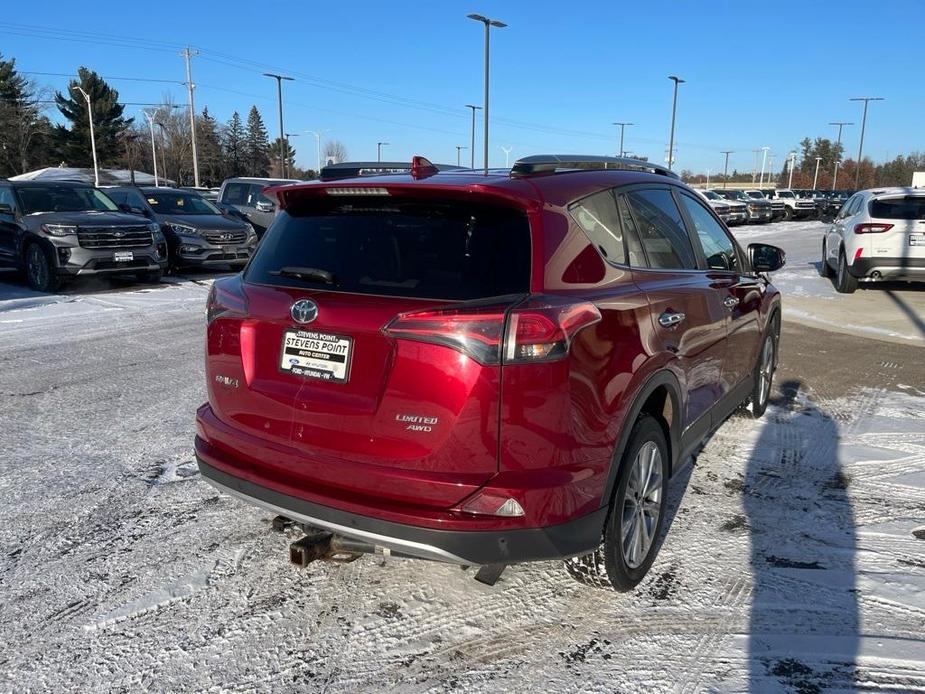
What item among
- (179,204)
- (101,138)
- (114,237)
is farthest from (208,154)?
(114,237)

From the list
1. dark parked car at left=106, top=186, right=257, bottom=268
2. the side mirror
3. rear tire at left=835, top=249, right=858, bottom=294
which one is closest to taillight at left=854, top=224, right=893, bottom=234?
rear tire at left=835, top=249, right=858, bottom=294

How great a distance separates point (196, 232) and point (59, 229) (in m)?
2.90

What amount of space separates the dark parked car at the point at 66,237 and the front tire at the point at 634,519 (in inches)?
410

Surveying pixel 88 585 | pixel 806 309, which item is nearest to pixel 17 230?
pixel 88 585

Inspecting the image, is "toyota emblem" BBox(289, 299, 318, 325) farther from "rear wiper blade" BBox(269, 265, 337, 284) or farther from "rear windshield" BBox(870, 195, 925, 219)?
"rear windshield" BBox(870, 195, 925, 219)

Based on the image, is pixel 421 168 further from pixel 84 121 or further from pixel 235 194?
pixel 84 121

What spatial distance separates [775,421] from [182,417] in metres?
4.42

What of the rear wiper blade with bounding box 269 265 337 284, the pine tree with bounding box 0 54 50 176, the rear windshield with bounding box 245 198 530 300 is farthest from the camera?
the pine tree with bounding box 0 54 50 176

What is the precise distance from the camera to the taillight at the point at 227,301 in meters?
2.98

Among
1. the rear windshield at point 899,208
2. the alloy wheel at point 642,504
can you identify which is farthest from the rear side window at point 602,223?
the rear windshield at point 899,208

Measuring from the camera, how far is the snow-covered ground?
262cm

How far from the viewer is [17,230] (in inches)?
455

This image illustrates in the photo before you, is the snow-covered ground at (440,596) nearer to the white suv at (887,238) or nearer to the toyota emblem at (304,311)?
the toyota emblem at (304,311)

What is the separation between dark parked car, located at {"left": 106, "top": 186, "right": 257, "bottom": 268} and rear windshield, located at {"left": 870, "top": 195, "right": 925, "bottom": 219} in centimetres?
1101
